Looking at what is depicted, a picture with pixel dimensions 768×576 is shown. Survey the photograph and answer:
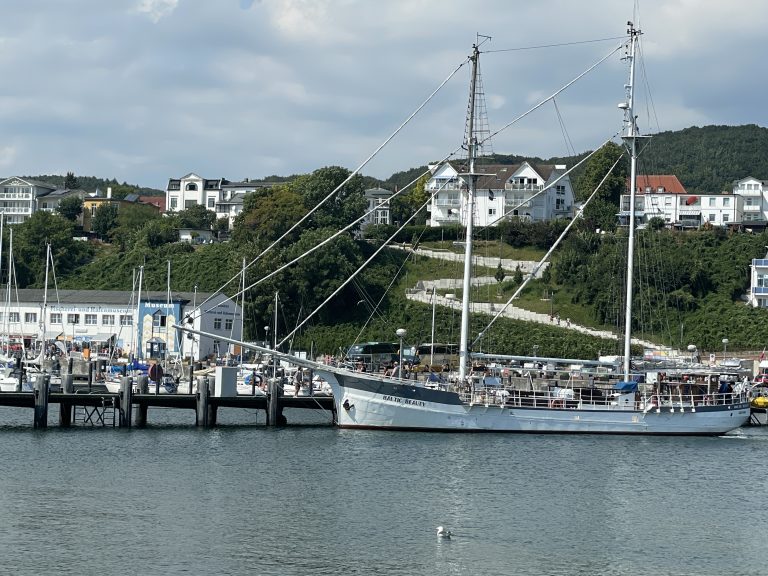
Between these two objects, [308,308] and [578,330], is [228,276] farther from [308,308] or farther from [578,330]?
[578,330]

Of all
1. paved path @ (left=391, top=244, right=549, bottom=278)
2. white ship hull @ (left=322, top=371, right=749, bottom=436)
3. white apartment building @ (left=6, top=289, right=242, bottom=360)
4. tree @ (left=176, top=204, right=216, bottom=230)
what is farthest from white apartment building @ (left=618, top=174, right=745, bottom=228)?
white ship hull @ (left=322, top=371, right=749, bottom=436)

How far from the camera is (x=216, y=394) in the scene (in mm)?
71312

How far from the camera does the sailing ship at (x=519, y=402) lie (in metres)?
67.8

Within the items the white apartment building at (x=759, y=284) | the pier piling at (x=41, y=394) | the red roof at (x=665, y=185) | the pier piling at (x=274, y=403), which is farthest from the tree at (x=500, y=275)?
the pier piling at (x=41, y=394)

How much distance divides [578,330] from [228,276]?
133ft

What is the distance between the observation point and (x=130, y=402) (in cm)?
6781

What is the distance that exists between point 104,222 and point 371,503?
433 ft

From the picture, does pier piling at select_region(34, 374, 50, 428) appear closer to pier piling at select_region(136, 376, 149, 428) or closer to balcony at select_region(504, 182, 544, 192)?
pier piling at select_region(136, 376, 149, 428)

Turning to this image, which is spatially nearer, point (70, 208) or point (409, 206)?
point (409, 206)

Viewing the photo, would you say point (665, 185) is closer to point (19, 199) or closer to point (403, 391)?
point (19, 199)

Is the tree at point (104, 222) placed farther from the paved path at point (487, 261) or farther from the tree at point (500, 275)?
the tree at point (500, 275)

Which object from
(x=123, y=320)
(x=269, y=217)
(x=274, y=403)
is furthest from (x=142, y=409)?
(x=269, y=217)

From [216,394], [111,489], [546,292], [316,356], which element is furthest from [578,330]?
[111,489]

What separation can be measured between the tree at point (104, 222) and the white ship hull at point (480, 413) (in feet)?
361
